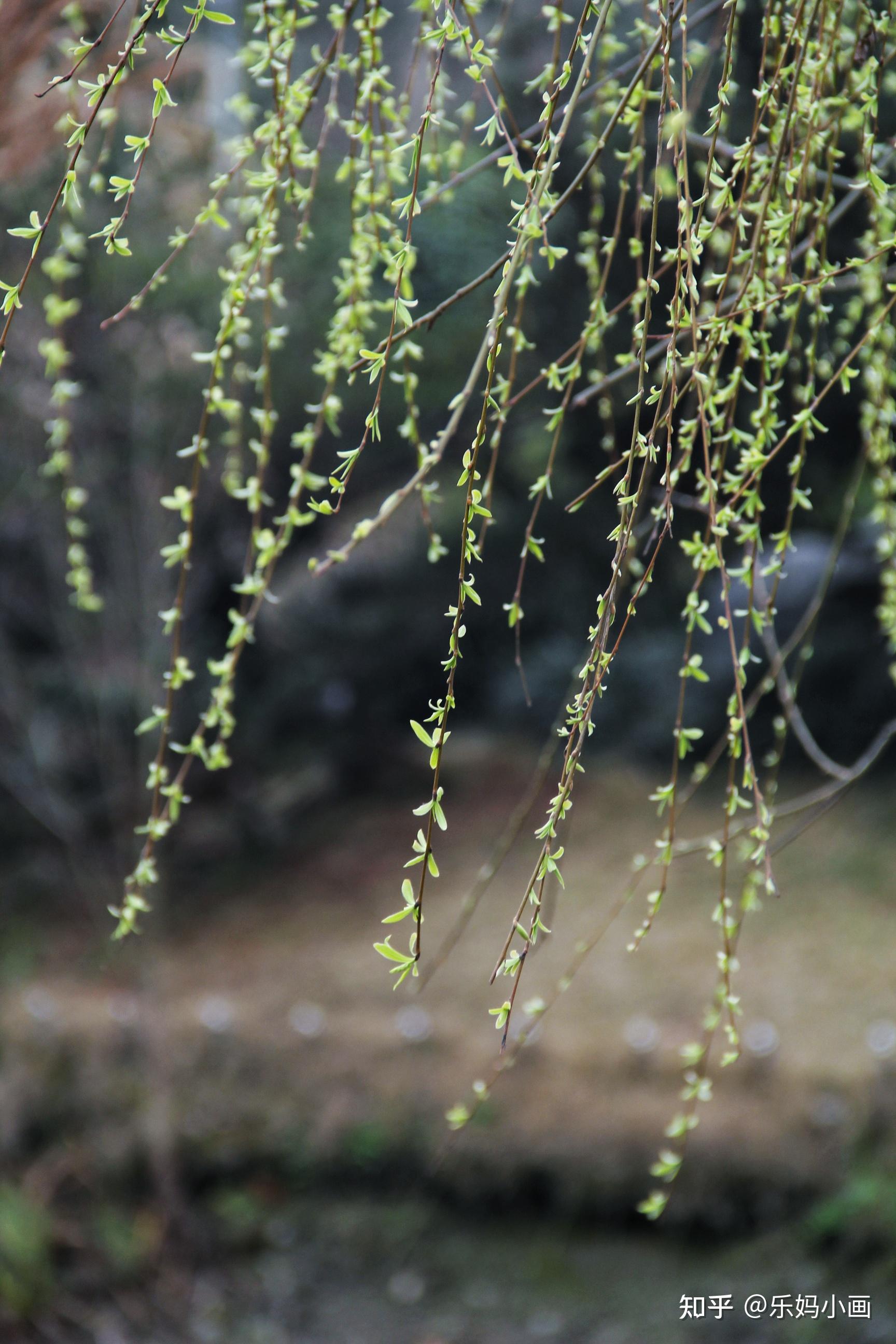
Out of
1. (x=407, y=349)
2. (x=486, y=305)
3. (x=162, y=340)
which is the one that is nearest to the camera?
(x=407, y=349)

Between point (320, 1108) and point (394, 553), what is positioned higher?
point (394, 553)

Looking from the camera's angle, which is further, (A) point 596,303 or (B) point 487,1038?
(B) point 487,1038

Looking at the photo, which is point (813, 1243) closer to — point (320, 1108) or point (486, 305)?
point (320, 1108)

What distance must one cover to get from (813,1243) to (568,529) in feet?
7.79

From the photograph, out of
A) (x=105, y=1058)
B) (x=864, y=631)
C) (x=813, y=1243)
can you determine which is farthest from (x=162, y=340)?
(x=813, y=1243)

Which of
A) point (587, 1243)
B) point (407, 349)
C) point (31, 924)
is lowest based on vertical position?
point (587, 1243)

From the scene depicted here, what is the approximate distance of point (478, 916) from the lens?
4082 millimetres

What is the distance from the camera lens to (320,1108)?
3238mm

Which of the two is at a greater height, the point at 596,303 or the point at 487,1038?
the point at 487,1038

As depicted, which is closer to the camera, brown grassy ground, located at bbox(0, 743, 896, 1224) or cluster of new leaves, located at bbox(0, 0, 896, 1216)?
cluster of new leaves, located at bbox(0, 0, 896, 1216)

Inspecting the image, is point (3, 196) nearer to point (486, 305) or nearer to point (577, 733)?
point (486, 305)

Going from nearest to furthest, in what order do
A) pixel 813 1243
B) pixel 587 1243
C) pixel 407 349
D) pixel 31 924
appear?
pixel 407 349, pixel 813 1243, pixel 587 1243, pixel 31 924

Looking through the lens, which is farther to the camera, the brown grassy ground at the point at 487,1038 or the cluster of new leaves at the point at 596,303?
the brown grassy ground at the point at 487,1038

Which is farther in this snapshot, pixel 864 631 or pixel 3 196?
pixel 864 631
